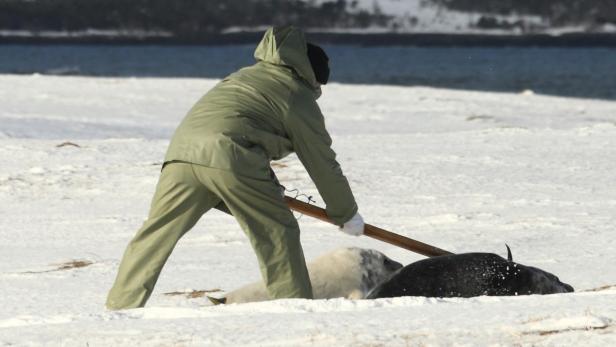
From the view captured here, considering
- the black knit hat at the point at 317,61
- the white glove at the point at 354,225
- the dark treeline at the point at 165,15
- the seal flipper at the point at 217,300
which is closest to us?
the black knit hat at the point at 317,61

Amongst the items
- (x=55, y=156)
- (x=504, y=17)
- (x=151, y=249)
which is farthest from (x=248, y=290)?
(x=504, y=17)

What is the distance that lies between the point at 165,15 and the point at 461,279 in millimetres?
127753

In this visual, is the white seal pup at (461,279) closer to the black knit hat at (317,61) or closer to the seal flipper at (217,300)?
the seal flipper at (217,300)

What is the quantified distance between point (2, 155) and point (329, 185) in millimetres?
6009

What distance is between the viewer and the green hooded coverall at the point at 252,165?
17.0ft

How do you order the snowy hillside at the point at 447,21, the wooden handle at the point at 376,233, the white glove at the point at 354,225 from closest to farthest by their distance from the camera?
the white glove at the point at 354,225 < the wooden handle at the point at 376,233 < the snowy hillside at the point at 447,21

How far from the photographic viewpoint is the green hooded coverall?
5.19 metres

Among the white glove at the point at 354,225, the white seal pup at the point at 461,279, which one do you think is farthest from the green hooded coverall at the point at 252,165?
the white seal pup at the point at 461,279

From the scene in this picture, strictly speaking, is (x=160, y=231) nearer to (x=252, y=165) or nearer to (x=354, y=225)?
(x=252, y=165)

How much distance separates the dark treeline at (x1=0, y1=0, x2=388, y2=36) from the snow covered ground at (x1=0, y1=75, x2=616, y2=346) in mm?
A: 109950

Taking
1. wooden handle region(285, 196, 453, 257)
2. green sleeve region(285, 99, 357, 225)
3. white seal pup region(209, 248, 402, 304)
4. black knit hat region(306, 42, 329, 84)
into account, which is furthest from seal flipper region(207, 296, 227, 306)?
black knit hat region(306, 42, 329, 84)

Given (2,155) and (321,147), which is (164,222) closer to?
(321,147)

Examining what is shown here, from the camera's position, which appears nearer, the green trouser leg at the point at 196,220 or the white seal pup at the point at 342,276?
the green trouser leg at the point at 196,220

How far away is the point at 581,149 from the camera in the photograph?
11.7 metres
